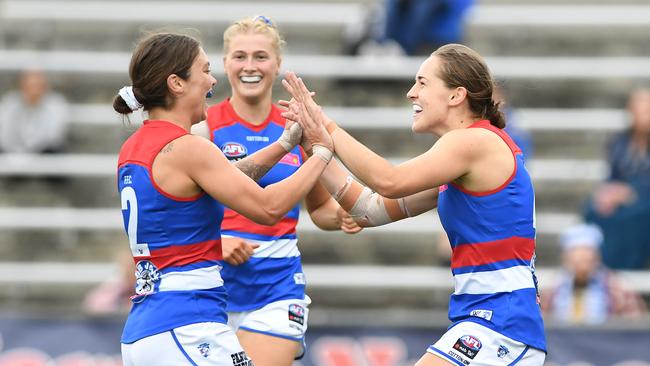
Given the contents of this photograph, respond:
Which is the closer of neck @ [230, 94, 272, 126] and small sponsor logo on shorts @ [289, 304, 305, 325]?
small sponsor logo on shorts @ [289, 304, 305, 325]

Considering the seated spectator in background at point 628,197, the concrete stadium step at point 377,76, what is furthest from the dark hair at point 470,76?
the concrete stadium step at point 377,76

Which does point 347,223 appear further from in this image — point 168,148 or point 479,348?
point 168,148

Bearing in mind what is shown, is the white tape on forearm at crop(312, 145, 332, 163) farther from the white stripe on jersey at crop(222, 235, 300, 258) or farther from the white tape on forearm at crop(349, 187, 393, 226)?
the white stripe on jersey at crop(222, 235, 300, 258)

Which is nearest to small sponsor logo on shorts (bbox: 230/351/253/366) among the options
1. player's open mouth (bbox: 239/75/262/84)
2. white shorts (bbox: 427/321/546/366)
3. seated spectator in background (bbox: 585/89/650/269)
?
white shorts (bbox: 427/321/546/366)

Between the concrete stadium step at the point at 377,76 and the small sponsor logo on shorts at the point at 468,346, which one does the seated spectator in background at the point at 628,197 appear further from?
the small sponsor logo on shorts at the point at 468,346

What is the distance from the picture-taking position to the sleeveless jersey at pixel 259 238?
612cm

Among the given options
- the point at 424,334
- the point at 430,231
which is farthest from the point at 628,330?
the point at 430,231

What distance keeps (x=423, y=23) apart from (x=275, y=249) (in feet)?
18.5

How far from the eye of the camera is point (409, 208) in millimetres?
5785

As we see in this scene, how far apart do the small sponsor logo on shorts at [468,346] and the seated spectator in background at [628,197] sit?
18.4ft

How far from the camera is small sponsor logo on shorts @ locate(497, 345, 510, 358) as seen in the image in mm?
5156

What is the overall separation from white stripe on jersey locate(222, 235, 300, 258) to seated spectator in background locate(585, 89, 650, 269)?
196 inches

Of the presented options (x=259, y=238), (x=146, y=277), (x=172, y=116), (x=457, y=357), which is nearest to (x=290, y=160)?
(x=259, y=238)

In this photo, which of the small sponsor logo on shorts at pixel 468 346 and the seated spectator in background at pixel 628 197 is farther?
the seated spectator in background at pixel 628 197
